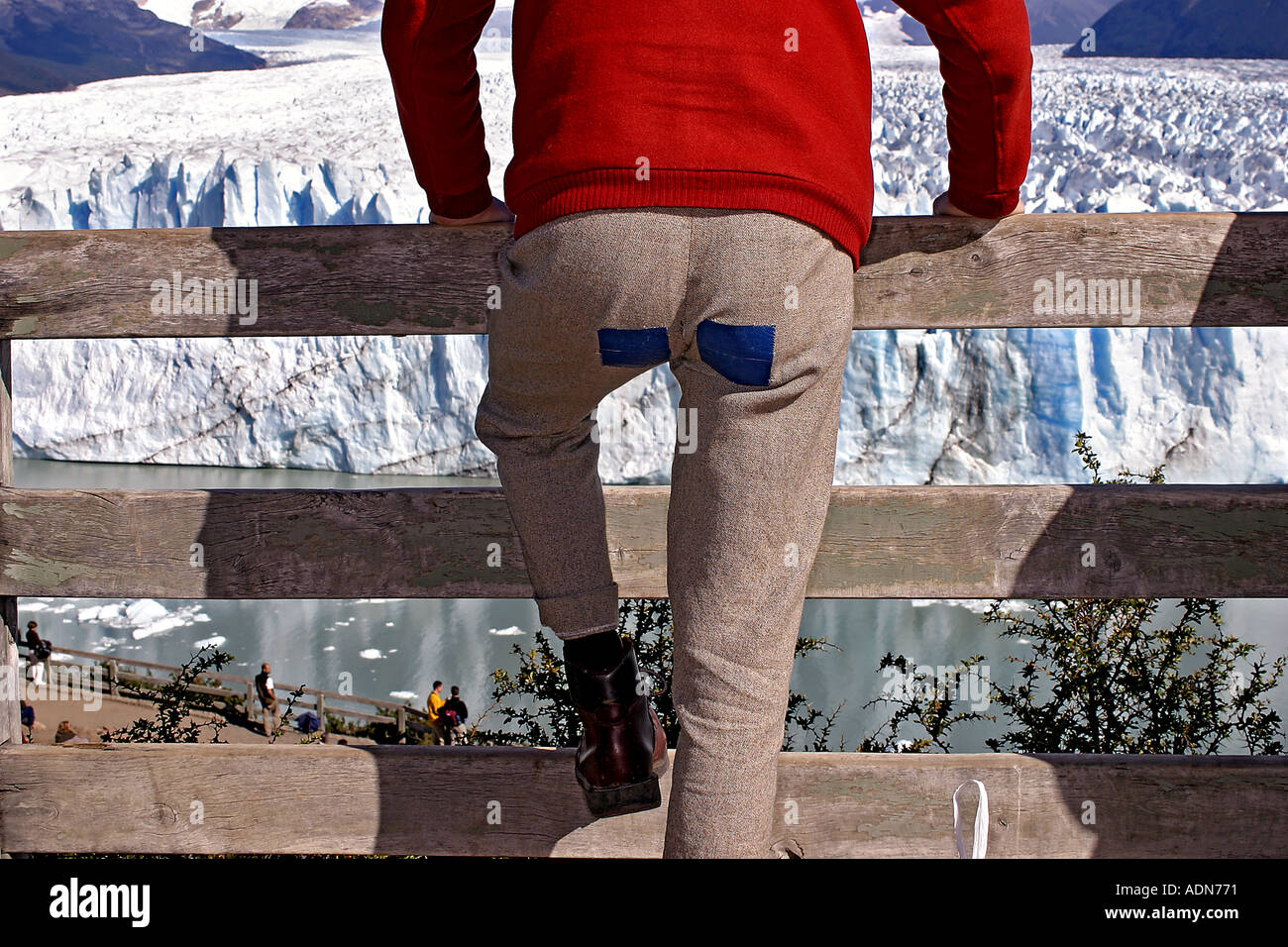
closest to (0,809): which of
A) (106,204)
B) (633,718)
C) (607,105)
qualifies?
(633,718)

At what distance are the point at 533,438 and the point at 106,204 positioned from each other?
47.9 feet

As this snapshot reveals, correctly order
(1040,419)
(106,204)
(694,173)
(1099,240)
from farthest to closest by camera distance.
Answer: (106,204)
(1040,419)
(1099,240)
(694,173)

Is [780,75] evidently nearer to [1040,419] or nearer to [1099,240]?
[1099,240]

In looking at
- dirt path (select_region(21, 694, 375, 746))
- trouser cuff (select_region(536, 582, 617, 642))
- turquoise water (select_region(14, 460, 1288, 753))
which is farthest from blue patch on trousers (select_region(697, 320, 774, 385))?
dirt path (select_region(21, 694, 375, 746))

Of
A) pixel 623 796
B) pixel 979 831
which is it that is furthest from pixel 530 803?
pixel 979 831

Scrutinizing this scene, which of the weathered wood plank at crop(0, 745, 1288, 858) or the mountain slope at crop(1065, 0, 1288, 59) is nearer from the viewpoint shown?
the weathered wood plank at crop(0, 745, 1288, 858)

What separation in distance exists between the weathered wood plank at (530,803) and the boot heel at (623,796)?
227 millimetres

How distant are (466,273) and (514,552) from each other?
40 cm

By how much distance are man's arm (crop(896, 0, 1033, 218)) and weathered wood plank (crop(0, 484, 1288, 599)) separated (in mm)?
423

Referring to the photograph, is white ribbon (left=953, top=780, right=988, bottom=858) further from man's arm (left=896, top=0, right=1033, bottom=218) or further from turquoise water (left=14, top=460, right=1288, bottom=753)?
turquoise water (left=14, top=460, right=1288, bottom=753)

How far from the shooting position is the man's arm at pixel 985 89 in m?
1.08

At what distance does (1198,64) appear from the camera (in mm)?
18156

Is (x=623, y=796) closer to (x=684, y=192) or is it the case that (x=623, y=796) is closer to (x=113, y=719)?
(x=684, y=192)

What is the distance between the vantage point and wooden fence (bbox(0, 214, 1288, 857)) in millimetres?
1430
